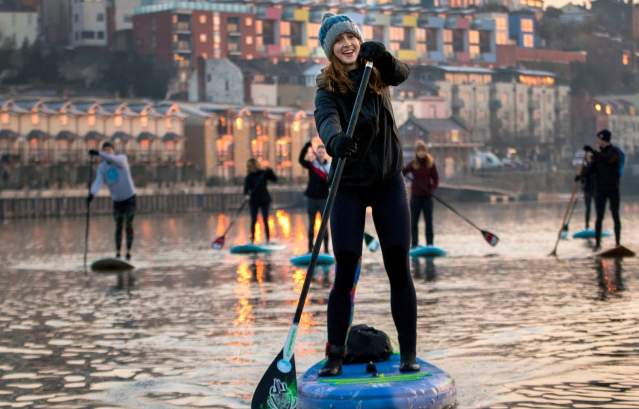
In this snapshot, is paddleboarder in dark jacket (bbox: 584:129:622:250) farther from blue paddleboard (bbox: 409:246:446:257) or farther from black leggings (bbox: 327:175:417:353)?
black leggings (bbox: 327:175:417:353)

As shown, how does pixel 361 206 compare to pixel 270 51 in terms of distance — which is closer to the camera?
pixel 361 206

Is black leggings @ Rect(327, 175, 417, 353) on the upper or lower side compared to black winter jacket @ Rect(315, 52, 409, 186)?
lower

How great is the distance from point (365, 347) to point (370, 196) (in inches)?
36.4

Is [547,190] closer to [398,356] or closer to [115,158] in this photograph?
[115,158]

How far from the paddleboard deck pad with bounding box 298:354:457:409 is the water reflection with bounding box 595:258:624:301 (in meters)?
7.20

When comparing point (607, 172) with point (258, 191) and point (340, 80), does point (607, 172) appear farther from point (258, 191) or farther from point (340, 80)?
point (340, 80)

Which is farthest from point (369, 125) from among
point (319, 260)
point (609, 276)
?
point (319, 260)

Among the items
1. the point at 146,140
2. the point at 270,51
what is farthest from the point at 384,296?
the point at 270,51

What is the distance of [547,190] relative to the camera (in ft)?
509

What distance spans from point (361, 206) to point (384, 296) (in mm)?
8217

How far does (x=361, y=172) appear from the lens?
8.97 meters

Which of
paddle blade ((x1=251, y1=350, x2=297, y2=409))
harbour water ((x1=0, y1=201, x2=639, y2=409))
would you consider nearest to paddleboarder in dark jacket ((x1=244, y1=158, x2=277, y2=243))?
harbour water ((x1=0, y1=201, x2=639, y2=409))

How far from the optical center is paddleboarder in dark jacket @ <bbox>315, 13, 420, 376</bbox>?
898cm

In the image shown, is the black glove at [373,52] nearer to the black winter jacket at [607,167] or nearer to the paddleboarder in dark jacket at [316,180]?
the black winter jacket at [607,167]
